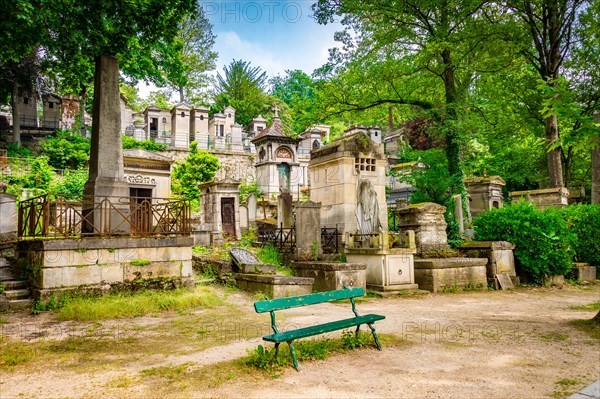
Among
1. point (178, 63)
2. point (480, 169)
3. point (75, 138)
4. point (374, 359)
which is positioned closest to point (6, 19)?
point (374, 359)

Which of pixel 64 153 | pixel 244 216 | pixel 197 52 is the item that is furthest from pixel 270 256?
pixel 197 52

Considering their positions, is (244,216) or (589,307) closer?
(589,307)

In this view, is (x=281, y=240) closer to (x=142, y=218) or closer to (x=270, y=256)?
(x=270, y=256)

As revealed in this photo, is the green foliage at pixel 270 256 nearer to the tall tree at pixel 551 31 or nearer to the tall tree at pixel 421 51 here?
the tall tree at pixel 421 51

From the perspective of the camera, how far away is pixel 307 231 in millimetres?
11438

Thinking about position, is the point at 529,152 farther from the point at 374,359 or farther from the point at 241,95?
the point at 241,95

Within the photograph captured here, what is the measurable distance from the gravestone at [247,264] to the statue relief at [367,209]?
2.98 metres

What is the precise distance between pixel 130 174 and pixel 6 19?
37.5 ft

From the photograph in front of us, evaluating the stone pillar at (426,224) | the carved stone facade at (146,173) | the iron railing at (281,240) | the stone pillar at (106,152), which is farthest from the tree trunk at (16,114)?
the stone pillar at (426,224)

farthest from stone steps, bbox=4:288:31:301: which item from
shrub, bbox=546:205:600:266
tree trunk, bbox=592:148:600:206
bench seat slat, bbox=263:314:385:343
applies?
tree trunk, bbox=592:148:600:206

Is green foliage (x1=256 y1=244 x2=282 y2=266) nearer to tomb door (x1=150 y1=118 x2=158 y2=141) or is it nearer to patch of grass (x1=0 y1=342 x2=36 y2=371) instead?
patch of grass (x1=0 y1=342 x2=36 y2=371)

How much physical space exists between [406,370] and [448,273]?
711 cm

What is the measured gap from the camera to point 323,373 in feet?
13.8

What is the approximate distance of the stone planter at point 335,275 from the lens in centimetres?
952
